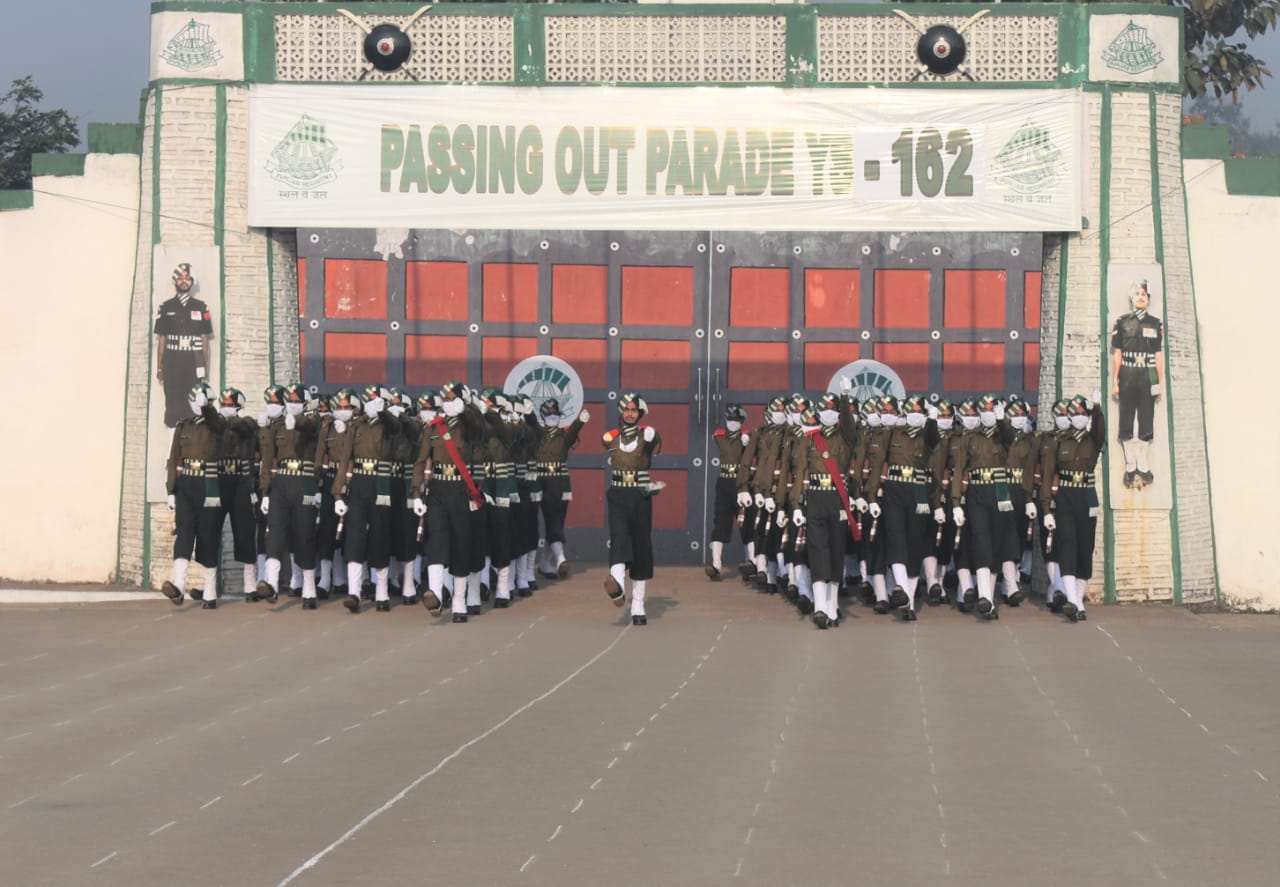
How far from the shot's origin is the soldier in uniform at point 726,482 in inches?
848

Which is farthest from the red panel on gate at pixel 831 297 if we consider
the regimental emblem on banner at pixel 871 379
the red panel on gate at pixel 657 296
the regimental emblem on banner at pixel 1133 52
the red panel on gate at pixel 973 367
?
the regimental emblem on banner at pixel 1133 52

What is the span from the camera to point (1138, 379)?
19859mm

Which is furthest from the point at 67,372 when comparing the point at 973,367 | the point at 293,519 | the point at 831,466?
the point at 973,367

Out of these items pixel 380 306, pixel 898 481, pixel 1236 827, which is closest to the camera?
pixel 1236 827

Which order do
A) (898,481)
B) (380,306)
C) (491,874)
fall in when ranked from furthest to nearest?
(380,306)
(898,481)
(491,874)

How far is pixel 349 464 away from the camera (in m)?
19.2

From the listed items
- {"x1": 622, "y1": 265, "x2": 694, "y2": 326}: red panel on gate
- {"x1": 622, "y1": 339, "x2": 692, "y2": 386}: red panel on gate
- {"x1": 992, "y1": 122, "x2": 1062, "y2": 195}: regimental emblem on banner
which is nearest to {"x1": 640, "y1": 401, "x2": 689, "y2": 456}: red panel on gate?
{"x1": 622, "y1": 339, "x2": 692, "y2": 386}: red panel on gate

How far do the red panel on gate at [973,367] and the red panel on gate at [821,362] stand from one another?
1.07 m

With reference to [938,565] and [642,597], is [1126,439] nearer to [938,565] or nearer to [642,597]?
[938,565]

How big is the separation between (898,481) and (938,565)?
3.26ft

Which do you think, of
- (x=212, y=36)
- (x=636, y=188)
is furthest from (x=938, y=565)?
(x=212, y=36)

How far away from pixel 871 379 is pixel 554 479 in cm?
343

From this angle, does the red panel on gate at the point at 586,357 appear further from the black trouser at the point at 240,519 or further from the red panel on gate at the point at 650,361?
the black trouser at the point at 240,519

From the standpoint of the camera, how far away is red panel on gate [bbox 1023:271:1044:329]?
21.8 m
